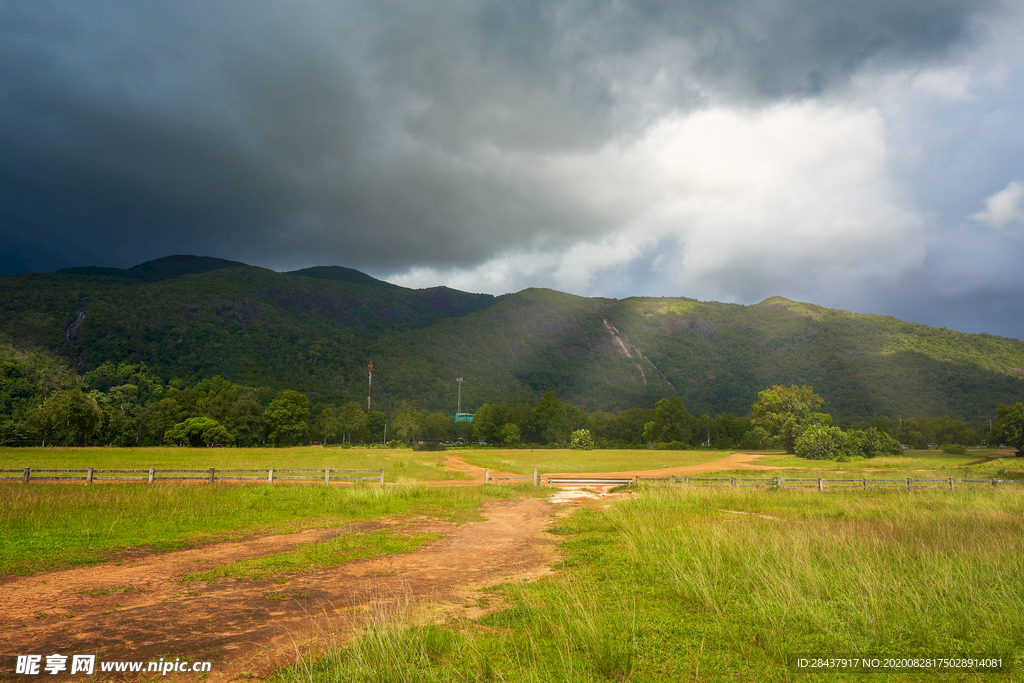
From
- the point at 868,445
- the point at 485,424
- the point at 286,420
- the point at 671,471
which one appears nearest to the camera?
the point at 671,471

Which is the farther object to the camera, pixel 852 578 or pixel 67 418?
pixel 67 418

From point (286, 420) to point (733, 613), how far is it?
111m

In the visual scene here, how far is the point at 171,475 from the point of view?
28469 mm

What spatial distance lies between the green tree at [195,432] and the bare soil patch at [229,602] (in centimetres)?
8576

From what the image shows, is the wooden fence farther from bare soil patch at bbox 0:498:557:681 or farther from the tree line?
the tree line

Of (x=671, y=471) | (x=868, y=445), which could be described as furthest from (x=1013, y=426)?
(x=671, y=471)

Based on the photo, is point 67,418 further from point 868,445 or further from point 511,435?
point 868,445

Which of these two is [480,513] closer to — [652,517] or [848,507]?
[652,517]

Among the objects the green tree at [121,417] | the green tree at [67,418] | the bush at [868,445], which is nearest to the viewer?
the bush at [868,445]

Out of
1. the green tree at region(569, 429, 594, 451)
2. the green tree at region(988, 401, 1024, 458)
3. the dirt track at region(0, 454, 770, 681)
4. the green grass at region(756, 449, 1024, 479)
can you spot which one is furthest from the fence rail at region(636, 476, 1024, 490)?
the green tree at region(569, 429, 594, 451)

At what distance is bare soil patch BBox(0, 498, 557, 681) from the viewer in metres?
6.74

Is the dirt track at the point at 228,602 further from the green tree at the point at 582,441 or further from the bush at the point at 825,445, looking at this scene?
the green tree at the point at 582,441

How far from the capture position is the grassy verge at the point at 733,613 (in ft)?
18.9

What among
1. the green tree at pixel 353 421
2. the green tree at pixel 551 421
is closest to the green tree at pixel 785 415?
the green tree at pixel 551 421
